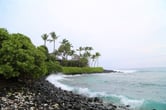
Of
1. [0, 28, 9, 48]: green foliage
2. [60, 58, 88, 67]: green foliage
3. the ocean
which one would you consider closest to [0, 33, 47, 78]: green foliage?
[0, 28, 9, 48]: green foliage

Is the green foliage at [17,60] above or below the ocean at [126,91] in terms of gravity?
above

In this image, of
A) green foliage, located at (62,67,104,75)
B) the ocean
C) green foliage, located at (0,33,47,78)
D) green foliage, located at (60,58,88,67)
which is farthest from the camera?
green foliage, located at (60,58,88,67)

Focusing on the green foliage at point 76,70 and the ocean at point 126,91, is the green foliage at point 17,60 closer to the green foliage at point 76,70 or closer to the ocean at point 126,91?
the ocean at point 126,91

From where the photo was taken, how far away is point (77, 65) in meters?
79.1

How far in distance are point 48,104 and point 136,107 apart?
564 centimetres

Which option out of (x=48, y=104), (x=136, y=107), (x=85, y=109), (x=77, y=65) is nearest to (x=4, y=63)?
(x=48, y=104)

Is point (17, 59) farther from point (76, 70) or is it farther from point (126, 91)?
point (76, 70)

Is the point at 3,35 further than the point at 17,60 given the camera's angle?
Yes

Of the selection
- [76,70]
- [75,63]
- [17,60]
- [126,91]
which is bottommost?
[126,91]

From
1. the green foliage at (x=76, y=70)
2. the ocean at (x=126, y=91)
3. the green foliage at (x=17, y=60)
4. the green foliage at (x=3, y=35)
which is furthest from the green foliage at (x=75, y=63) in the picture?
the green foliage at (x=17, y=60)

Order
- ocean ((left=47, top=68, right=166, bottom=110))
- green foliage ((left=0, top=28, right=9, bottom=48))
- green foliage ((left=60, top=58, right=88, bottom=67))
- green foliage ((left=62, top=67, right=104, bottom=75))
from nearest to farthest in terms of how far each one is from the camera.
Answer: ocean ((left=47, top=68, right=166, bottom=110))
green foliage ((left=0, top=28, right=9, bottom=48))
green foliage ((left=62, top=67, right=104, bottom=75))
green foliage ((left=60, top=58, right=88, bottom=67))

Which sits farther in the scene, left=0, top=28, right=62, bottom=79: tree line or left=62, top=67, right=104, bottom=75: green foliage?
left=62, top=67, right=104, bottom=75: green foliage

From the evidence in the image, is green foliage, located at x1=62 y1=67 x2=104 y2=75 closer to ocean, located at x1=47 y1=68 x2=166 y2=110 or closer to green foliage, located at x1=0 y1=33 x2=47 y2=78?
ocean, located at x1=47 y1=68 x2=166 y2=110

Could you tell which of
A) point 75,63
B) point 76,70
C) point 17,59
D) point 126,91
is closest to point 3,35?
point 17,59
